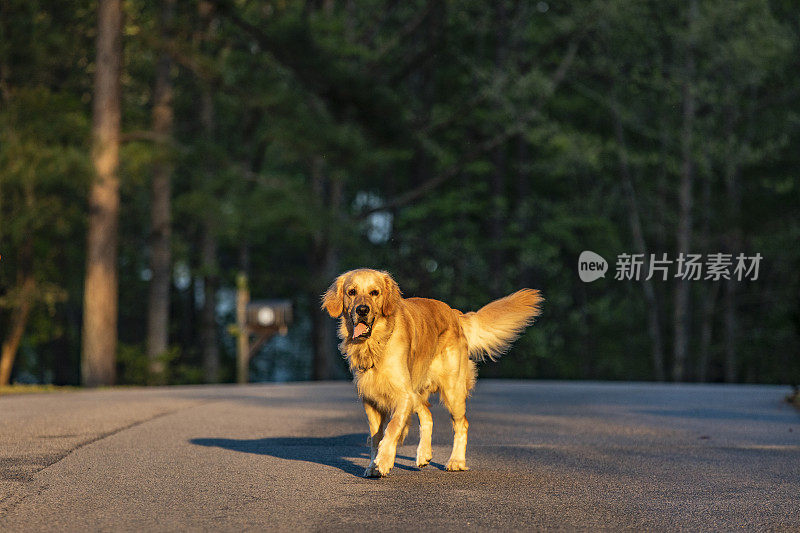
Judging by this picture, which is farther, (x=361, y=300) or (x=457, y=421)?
(x=457, y=421)

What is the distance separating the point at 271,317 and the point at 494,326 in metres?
22.8

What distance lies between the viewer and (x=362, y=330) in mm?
8078

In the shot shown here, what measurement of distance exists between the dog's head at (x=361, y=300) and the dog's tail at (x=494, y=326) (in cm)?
138

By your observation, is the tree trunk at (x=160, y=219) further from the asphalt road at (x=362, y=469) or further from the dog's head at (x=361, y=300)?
the dog's head at (x=361, y=300)

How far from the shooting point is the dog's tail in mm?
9555

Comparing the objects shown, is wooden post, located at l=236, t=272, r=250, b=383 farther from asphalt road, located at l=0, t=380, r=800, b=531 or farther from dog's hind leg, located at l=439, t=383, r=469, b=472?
dog's hind leg, located at l=439, t=383, r=469, b=472

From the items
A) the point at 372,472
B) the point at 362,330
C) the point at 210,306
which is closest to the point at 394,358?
the point at 362,330

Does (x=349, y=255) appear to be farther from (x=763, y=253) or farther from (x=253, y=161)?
(x=763, y=253)

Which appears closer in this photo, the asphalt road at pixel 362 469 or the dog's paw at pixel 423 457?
the asphalt road at pixel 362 469

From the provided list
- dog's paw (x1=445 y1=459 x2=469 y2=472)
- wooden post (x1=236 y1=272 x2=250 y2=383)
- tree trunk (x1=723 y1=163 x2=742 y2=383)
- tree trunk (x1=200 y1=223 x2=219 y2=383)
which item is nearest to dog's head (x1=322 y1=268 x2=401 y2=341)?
dog's paw (x1=445 y1=459 x2=469 y2=472)

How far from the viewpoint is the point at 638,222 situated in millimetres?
39250

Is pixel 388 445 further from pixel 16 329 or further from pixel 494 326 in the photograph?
pixel 16 329

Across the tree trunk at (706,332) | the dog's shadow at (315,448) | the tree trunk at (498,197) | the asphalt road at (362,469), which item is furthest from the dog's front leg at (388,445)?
the tree trunk at (706,332)

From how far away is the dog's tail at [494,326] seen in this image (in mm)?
9555
